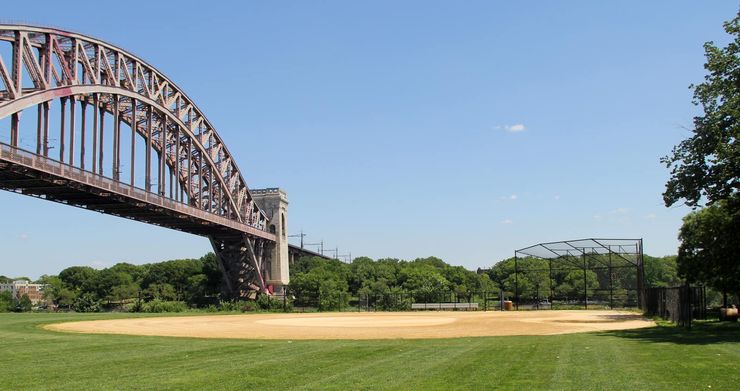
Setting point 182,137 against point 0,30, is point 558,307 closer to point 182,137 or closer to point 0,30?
point 182,137

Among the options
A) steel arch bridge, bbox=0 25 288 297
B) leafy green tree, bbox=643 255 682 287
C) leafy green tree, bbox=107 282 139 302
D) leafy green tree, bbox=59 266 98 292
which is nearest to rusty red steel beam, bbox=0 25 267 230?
steel arch bridge, bbox=0 25 288 297

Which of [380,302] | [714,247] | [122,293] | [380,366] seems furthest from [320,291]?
[380,366]

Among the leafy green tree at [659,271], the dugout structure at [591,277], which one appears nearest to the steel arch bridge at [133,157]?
the dugout structure at [591,277]

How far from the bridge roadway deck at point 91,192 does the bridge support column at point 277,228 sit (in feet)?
80.5

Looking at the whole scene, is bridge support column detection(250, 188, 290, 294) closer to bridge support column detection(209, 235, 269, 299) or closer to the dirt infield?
bridge support column detection(209, 235, 269, 299)

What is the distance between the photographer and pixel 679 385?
12.8 metres

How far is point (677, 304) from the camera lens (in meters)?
34.1

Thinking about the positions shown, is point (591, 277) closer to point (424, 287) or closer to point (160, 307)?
point (424, 287)

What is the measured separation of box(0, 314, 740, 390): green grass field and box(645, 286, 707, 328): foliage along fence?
27.0 feet

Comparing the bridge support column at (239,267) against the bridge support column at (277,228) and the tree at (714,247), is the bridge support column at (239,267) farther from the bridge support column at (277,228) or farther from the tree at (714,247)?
the tree at (714,247)

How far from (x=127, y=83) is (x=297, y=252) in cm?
8333

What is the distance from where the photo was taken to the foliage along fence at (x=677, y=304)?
104 ft

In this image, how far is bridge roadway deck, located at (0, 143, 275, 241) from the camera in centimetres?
4525

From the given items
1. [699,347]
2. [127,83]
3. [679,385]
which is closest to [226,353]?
[679,385]
